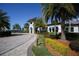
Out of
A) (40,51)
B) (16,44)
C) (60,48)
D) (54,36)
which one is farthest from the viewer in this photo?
(54,36)

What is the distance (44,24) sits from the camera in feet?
43.5

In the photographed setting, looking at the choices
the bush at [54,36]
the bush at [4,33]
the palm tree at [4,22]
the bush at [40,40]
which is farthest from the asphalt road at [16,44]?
the bush at [54,36]

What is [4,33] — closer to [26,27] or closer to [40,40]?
[26,27]

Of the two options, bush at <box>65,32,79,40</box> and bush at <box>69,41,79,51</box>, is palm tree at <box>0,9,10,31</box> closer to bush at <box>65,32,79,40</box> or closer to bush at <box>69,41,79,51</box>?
bush at <box>65,32,79,40</box>

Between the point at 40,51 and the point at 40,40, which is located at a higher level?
the point at 40,40

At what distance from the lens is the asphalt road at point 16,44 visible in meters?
12.0

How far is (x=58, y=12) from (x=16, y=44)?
3.05 metres

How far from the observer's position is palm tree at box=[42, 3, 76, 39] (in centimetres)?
1270

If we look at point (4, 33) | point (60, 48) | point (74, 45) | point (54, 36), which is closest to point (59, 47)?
point (60, 48)

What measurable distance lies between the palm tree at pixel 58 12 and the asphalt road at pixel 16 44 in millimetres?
1809

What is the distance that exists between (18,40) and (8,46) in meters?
0.88

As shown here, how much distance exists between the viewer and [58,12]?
13141mm

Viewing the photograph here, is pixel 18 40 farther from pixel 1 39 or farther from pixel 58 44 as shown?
pixel 58 44

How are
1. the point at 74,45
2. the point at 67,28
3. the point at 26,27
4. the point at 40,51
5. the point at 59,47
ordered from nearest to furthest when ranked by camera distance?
the point at 59,47 < the point at 74,45 < the point at 40,51 < the point at 26,27 < the point at 67,28
